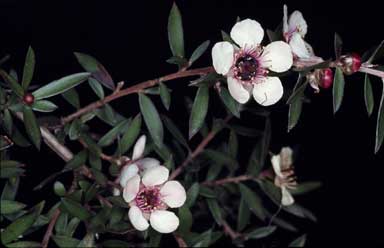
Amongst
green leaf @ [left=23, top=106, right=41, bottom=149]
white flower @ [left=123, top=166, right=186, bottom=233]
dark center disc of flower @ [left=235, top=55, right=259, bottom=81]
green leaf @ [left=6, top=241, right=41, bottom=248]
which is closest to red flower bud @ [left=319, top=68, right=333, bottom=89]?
dark center disc of flower @ [left=235, top=55, right=259, bottom=81]

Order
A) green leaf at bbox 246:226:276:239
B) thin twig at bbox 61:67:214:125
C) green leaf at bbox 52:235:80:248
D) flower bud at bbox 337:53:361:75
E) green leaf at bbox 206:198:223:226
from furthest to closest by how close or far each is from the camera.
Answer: green leaf at bbox 246:226:276:239, green leaf at bbox 206:198:223:226, green leaf at bbox 52:235:80:248, thin twig at bbox 61:67:214:125, flower bud at bbox 337:53:361:75

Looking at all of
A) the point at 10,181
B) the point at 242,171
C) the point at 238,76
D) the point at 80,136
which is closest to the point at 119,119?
the point at 80,136

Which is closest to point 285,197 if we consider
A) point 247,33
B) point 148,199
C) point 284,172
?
point 284,172

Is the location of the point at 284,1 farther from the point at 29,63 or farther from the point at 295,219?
the point at 29,63

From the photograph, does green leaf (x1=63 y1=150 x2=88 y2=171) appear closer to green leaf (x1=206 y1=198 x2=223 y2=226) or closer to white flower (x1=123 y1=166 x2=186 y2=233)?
white flower (x1=123 y1=166 x2=186 y2=233)

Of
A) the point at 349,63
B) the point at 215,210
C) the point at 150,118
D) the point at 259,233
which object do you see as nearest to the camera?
the point at 349,63

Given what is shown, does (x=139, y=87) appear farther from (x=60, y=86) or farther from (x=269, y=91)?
(x=269, y=91)

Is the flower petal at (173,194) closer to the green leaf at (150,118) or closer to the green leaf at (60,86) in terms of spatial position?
the green leaf at (150,118)
